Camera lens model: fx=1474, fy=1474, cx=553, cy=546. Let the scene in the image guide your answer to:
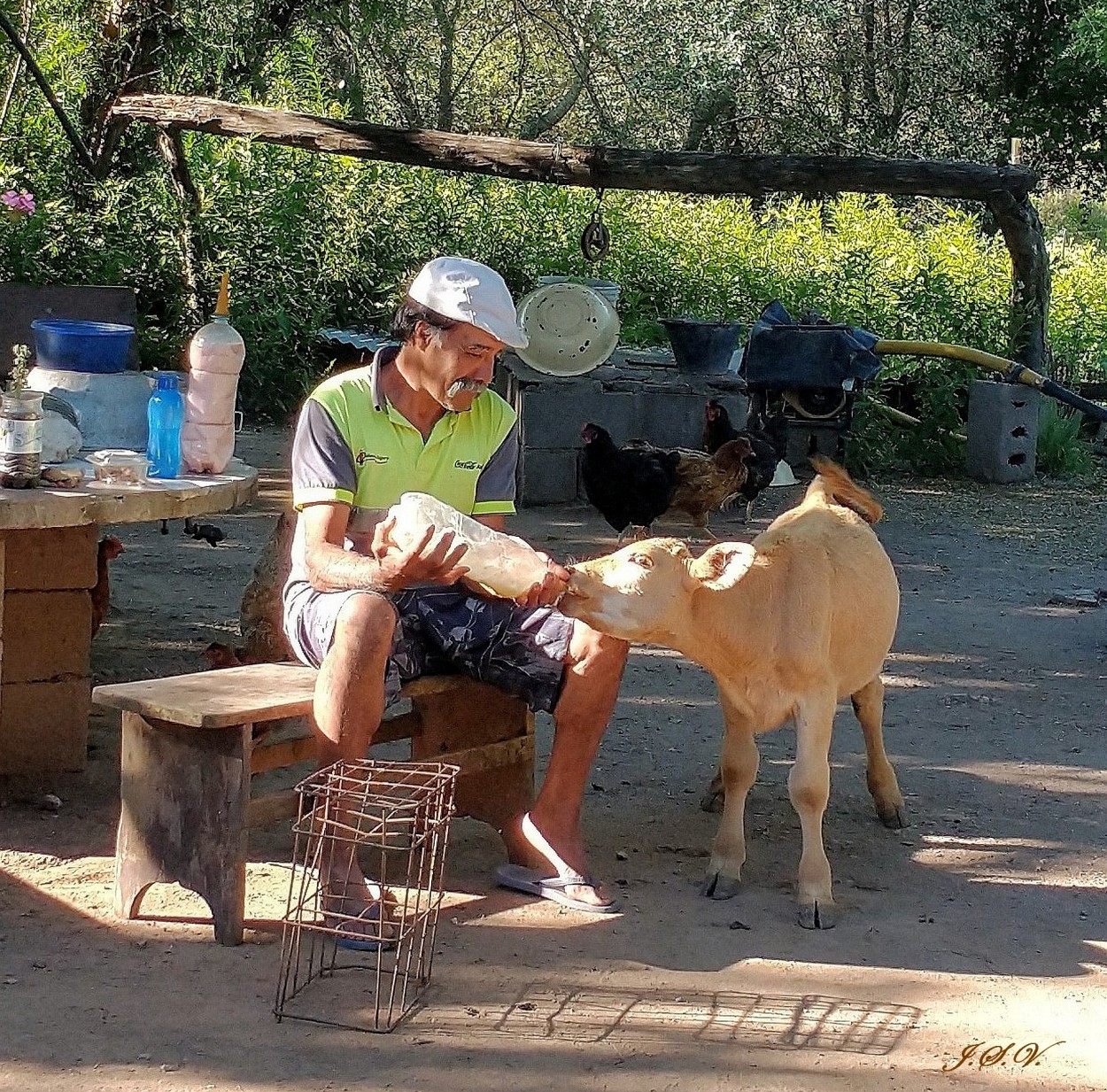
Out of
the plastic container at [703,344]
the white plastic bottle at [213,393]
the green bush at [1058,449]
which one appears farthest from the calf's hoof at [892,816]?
the green bush at [1058,449]

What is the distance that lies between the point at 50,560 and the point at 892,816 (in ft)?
9.74

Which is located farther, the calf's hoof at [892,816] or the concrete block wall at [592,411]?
the concrete block wall at [592,411]

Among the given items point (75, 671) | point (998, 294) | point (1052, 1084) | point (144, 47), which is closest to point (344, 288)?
point (144, 47)

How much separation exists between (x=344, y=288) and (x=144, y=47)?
2971 mm

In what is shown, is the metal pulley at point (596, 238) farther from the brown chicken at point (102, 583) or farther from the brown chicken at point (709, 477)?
the brown chicken at point (102, 583)

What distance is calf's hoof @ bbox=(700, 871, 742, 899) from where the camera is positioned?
4348 mm

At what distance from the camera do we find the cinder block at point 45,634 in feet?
16.0

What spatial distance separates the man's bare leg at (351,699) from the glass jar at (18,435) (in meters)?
1.05

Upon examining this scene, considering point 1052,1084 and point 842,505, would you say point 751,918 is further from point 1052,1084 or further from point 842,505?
point 842,505

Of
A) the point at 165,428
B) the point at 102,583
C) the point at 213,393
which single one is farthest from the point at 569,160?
the point at 165,428

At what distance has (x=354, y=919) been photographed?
3367 mm

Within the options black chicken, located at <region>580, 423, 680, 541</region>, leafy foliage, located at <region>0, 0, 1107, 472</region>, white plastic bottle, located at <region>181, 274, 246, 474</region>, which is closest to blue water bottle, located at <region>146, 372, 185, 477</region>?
white plastic bottle, located at <region>181, 274, 246, 474</region>

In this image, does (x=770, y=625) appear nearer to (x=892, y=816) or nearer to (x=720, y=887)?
(x=720, y=887)

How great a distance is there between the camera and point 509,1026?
3.46 m
